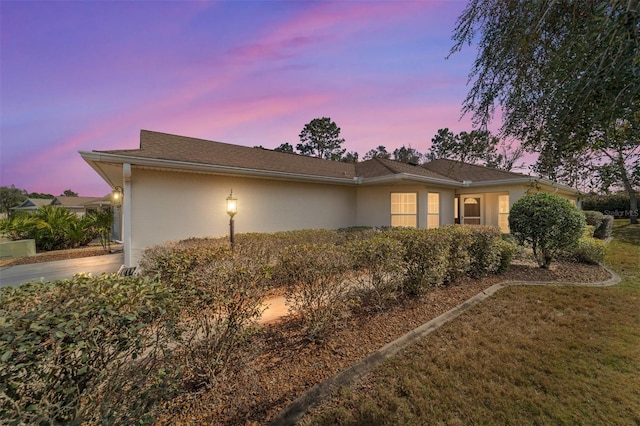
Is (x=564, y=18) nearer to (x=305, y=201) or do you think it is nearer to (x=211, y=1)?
(x=211, y=1)

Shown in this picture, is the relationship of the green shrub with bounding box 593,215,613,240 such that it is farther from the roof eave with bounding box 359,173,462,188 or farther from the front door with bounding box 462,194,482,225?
the roof eave with bounding box 359,173,462,188

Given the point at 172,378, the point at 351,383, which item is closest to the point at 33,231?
the point at 172,378

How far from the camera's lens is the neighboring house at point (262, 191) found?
680cm

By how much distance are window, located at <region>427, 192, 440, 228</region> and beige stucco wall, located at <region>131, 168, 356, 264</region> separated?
461 centimetres

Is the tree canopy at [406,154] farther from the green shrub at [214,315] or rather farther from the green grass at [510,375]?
the green shrub at [214,315]

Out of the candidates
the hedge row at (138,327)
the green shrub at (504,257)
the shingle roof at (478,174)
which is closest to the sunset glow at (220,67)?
the hedge row at (138,327)

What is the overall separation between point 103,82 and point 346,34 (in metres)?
7.60

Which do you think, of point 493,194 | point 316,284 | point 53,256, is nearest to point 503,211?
point 493,194

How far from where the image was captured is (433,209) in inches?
470

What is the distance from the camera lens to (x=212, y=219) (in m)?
8.00

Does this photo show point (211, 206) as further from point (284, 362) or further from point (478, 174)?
point (478, 174)

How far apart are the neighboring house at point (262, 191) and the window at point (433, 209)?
0.16ft

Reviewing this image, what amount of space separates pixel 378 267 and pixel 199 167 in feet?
19.3

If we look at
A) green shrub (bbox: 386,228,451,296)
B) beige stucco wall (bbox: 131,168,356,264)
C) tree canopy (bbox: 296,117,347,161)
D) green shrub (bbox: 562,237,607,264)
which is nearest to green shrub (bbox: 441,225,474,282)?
green shrub (bbox: 386,228,451,296)
